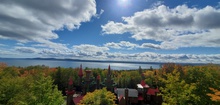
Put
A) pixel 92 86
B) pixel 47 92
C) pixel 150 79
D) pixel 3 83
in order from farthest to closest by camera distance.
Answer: pixel 150 79 < pixel 92 86 < pixel 3 83 < pixel 47 92

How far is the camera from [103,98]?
66.0 feet

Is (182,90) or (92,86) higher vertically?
(182,90)

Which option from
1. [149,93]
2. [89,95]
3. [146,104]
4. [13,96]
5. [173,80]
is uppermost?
[173,80]

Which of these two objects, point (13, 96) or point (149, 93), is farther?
point (149, 93)

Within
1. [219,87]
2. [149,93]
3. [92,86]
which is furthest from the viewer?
[92,86]

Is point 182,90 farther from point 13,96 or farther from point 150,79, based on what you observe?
point 150,79

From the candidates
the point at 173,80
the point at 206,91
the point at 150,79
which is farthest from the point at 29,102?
the point at 150,79

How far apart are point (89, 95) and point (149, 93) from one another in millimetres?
35286

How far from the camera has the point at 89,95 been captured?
811 inches

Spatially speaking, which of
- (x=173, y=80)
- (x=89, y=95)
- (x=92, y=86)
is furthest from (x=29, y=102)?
(x=92, y=86)

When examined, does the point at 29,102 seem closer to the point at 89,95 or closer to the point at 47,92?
the point at 47,92

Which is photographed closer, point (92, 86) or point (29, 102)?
point (29, 102)

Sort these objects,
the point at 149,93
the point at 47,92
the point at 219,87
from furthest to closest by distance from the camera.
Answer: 1. the point at 149,93
2. the point at 219,87
3. the point at 47,92

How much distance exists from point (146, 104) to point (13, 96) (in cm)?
3731
